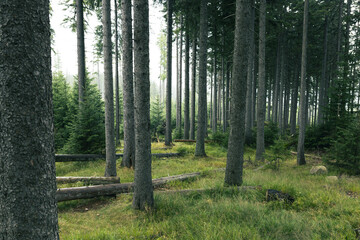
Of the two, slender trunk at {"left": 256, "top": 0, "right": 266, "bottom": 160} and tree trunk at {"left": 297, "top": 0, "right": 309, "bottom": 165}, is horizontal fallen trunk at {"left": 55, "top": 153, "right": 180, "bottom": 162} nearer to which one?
slender trunk at {"left": 256, "top": 0, "right": 266, "bottom": 160}

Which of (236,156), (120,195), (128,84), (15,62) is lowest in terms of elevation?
(120,195)

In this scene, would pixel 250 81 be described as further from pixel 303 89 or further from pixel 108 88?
pixel 108 88

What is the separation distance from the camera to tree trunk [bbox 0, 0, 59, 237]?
165 cm

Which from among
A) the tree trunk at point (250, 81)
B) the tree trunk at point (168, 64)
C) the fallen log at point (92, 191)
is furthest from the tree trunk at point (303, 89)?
the tree trunk at point (168, 64)

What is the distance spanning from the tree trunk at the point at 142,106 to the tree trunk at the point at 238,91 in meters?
2.89

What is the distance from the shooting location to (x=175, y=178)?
7.69 m

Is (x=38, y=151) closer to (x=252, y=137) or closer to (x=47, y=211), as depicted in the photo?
(x=47, y=211)

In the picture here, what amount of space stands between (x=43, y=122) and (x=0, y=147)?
0.37 m

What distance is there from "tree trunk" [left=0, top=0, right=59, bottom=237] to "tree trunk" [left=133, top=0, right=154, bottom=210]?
3.28 m

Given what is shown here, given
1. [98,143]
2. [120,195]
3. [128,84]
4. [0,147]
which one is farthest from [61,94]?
[0,147]

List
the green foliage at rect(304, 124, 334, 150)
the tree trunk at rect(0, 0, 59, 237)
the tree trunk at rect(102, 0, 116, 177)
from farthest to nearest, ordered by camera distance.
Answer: the green foliage at rect(304, 124, 334, 150) → the tree trunk at rect(102, 0, 116, 177) → the tree trunk at rect(0, 0, 59, 237)

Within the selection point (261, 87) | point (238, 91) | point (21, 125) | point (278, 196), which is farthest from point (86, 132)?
point (261, 87)

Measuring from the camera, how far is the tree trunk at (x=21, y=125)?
5.42ft

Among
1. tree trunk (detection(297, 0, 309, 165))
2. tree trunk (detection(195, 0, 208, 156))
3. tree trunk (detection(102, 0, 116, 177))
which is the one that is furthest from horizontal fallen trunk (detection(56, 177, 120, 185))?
tree trunk (detection(297, 0, 309, 165))
